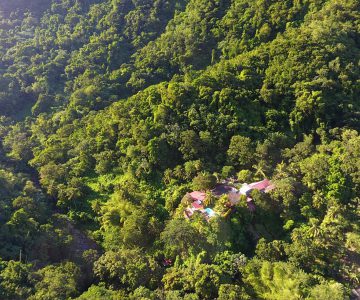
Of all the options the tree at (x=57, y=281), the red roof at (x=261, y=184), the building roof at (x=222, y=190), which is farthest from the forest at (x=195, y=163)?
the red roof at (x=261, y=184)

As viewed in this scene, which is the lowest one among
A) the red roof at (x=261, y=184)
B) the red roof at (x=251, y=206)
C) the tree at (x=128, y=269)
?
the tree at (x=128, y=269)

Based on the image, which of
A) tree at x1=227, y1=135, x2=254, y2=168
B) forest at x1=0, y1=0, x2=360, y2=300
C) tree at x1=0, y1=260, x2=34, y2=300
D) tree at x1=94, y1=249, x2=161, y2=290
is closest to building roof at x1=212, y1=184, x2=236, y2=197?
forest at x1=0, y1=0, x2=360, y2=300

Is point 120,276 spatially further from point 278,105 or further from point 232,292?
point 278,105

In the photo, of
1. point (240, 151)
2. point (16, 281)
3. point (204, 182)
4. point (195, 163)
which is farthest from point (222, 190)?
point (16, 281)

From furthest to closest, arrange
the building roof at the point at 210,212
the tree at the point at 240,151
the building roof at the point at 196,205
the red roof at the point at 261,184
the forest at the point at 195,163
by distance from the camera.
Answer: the tree at the point at 240,151
the red roof at the point at 261,184
the building roof at the point at 196,205
the building roof at the point at 210,212
the forest at the point at 195,163

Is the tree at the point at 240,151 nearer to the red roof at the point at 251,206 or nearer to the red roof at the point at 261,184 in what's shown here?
the red roof at the point at 261,184

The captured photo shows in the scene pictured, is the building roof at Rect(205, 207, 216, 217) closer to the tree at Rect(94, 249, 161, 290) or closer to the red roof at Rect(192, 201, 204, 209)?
the red roof at Rect(192, 201, 204, 209)

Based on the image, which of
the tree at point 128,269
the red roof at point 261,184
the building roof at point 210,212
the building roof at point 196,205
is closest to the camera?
the tree at point 128,269

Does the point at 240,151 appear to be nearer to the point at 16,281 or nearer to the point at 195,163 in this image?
the point at 195,163

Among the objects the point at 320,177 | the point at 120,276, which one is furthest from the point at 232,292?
the point at 320,177

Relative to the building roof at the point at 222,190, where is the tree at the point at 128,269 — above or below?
below
